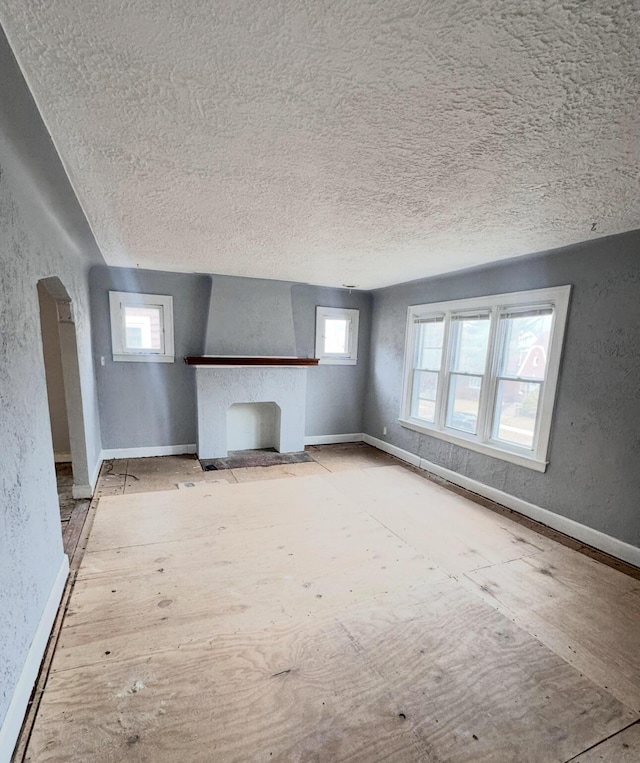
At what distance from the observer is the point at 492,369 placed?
3.62 m

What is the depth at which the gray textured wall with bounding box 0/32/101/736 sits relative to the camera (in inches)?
54.2

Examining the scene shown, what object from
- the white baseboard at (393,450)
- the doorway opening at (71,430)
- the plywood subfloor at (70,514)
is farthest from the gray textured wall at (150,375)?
the white baseboard at (393,450)

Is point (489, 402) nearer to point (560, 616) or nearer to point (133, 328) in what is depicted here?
point (560, 616)

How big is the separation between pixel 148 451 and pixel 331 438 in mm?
2636

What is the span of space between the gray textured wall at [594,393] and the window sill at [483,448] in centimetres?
7

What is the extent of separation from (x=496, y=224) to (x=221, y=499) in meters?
3.24

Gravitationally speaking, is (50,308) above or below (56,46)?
below

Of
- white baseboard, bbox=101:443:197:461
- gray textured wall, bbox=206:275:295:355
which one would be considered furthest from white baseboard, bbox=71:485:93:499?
gray textured wall, bbox=206:275:295:355

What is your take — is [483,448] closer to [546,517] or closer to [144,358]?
[546,517]

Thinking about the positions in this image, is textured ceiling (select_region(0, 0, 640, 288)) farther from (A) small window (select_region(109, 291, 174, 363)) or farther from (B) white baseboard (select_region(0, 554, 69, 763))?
(B) white baseboard (select_region(0, 554, 69, 763))

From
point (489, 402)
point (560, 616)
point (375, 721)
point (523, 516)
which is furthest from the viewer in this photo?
point (489, 402)

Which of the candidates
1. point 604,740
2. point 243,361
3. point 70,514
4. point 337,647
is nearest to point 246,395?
point 243,361

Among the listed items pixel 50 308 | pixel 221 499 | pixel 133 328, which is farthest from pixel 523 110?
pixel 50 308

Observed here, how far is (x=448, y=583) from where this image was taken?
7.70 feet
